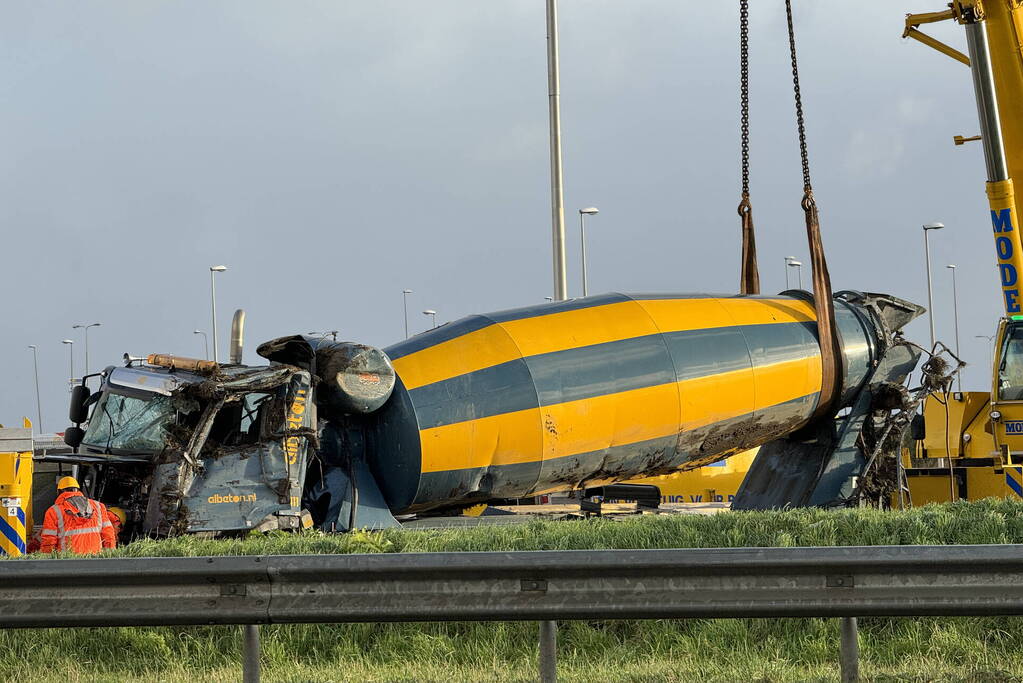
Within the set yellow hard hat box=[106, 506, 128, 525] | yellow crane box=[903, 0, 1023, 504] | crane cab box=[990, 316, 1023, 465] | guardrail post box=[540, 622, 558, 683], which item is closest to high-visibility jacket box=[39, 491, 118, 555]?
yellow hard hat box=[106, 506, 128, 525]

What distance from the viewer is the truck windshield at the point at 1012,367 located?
15195mm

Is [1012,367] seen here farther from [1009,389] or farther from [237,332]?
[237,332]

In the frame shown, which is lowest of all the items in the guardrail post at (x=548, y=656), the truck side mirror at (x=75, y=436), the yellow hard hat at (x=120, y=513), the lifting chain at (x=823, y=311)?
the yellow hard hat at (x=120, y=513)

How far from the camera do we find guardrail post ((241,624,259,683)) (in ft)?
15.8

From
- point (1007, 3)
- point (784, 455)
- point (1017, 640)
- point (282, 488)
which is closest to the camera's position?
point (1017, 640)

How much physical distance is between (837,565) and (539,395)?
5248 millimetres

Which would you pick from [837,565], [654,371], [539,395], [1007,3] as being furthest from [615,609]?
[1007,3]

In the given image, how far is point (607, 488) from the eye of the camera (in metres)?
13.2

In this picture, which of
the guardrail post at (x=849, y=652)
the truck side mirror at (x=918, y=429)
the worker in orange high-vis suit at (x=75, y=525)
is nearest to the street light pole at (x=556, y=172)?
the truck side mirror at (x=918, y=429)

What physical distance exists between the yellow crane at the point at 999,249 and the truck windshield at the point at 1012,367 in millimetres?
12

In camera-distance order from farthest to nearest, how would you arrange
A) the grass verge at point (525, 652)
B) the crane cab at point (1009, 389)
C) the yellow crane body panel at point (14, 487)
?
the crane cab at point (1009, 389) → the yellow crane body panel at point (14, 487) → the grass verge at point (525, 652)

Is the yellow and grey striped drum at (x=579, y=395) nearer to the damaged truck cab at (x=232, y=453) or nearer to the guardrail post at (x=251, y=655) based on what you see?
the damaged truck cab at (x=232, y=453)

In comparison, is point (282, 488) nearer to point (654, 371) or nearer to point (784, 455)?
point (654, 371)

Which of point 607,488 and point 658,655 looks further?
point 607,488
